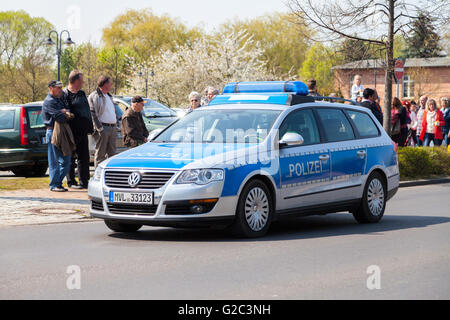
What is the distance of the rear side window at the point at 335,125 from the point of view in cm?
1064

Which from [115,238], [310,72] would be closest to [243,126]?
[115,238]

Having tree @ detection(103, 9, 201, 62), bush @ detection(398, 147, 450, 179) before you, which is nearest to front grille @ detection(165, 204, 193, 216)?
bush @ detection(398, 147, 450, 179)

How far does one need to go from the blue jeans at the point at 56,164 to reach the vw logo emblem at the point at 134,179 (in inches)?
204

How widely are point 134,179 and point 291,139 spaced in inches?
76.6

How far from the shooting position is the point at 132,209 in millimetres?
9008

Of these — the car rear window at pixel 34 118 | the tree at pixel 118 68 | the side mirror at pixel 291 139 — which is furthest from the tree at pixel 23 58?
the side mirror at pixel 291 139

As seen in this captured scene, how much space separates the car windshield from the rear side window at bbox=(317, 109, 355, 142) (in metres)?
0.94

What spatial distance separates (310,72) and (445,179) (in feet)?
217

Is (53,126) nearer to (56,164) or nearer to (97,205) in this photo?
(56,164)

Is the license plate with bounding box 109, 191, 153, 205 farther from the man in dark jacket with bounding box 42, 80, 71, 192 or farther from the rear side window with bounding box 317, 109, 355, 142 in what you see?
the man in dark jacket with bounding box 42, 80, 71, 192

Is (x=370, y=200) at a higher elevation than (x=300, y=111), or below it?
below

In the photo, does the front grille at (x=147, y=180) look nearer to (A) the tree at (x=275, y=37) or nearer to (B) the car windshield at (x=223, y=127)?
(B) the car windshield at (x=223, y=127)

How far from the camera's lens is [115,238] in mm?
9367
